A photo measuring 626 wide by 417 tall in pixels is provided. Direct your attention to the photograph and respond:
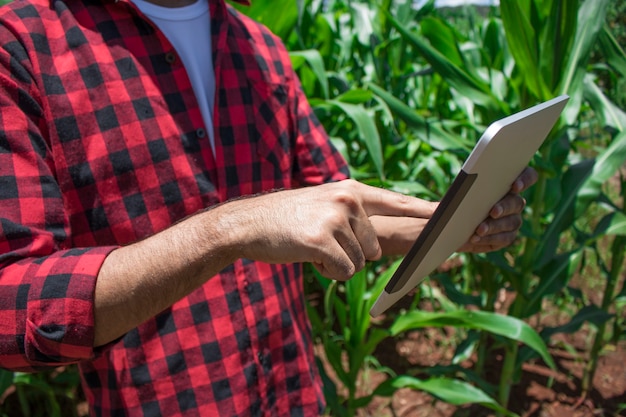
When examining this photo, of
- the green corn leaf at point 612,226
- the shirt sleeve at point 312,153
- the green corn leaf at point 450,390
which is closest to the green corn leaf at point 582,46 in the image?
the green corn leaf at point 612,226

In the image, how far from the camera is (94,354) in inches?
31.2

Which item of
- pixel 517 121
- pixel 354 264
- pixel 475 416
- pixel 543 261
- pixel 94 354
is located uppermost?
pixel 517 121

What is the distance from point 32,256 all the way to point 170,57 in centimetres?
40

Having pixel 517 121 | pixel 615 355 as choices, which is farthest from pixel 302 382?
pixel 615 355

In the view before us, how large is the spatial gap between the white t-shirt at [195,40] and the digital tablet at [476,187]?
0.47m

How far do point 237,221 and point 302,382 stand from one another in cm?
57

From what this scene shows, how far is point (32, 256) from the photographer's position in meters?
0.79

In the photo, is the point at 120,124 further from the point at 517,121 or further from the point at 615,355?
the point at 615,355

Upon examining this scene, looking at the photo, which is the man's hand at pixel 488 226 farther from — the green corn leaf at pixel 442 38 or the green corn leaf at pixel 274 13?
the green corn leaf at pixel 274 13

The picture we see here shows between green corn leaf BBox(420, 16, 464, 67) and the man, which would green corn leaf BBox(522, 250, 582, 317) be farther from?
the man

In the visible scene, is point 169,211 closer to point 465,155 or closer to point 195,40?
point 195,40

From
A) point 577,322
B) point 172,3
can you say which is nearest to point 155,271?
point 172,3

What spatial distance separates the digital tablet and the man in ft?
0.20

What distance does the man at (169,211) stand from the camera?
75cm
